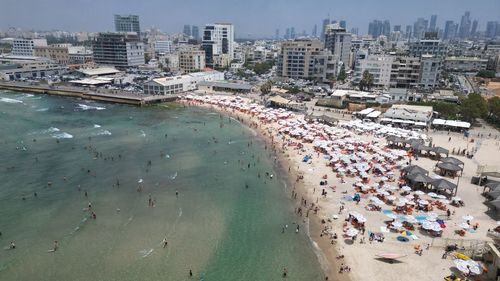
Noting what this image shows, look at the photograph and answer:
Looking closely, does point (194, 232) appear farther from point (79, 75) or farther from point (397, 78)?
point (79, 75)

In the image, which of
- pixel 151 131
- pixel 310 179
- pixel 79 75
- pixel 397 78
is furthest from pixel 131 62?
pixel 310 179

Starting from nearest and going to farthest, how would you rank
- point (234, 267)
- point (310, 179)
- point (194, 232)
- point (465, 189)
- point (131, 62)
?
point (234, 267), point (194, 232), point (465, 189), point (310, 179), point (131, 62)

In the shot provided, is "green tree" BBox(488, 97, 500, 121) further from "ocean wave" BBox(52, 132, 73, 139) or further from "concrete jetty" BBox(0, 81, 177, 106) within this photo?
"ocean wave" BBox(52, 132, 73, 139)

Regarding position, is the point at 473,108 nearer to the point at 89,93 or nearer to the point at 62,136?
the point at 62,136

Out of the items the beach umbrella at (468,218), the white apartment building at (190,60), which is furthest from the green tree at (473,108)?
the white apartment building at (190,60)

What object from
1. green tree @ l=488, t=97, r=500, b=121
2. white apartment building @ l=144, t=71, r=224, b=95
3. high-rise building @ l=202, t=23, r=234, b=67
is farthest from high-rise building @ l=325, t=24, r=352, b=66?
green tree @ l=488, t=97, r=500, b=121

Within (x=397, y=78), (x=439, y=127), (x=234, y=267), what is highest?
(x=397, y=78)
